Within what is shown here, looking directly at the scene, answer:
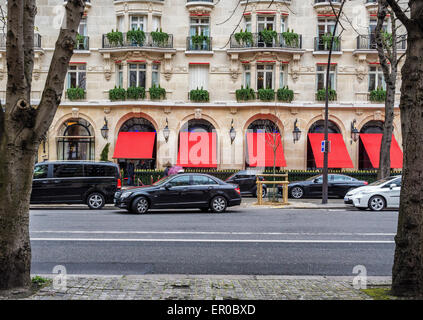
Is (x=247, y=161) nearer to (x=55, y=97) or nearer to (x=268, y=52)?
(x=268, y=52)

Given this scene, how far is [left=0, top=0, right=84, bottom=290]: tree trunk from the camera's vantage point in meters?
5.20

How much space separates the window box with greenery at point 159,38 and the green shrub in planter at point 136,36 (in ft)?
2.19

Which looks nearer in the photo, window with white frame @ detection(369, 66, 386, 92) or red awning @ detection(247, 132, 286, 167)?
red awning @ detection(247, 132, 286, 167)

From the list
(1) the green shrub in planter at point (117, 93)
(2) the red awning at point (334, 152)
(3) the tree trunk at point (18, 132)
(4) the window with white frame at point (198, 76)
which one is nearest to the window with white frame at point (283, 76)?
(2) the red awning at point (334, 152)

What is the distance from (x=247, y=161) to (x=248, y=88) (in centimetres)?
494

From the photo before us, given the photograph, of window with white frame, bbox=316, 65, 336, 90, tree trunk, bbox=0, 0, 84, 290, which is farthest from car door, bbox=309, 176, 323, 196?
tree trunk, bbox=0, 0, 84, 290

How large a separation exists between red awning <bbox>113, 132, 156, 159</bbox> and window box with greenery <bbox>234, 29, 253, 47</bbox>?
8.50 m

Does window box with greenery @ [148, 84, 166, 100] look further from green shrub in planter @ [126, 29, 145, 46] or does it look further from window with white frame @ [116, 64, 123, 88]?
green shrub in planter @ [126, 29, 145, 46]

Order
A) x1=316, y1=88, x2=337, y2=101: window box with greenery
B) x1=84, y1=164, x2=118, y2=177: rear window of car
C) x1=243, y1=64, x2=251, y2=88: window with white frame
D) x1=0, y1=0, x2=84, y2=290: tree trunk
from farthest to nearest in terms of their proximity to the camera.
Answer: x1=243, y1=64, x2=251, y2=88: window with white frame → x1=316, y1=88, x2=337, y2=101: window box with greenery → x1=84, y1=164, x2=118, y2=177: rear window of car → x1=0, y1=0, x2=84, y2=290: tree trunk

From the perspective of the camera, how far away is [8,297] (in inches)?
197

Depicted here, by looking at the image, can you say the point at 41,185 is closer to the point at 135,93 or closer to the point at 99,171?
the point at 99,171

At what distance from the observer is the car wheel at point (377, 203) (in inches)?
703

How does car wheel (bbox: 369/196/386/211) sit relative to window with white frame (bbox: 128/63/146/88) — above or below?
below
